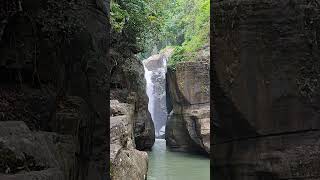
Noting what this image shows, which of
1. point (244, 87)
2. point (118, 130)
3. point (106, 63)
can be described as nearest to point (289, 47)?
point (244, 87)

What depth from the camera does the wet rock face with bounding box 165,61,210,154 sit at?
1911 centimetres

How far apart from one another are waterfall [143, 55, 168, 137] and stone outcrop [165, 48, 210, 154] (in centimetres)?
957

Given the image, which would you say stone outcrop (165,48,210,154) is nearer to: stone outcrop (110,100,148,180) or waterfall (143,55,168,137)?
stone outcrop (110,100,148,180)

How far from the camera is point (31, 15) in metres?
5.72

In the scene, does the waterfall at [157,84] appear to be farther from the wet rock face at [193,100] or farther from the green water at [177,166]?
the green water at [177,166]

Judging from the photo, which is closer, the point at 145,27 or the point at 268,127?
the point at 268,127

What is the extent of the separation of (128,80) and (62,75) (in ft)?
38.1

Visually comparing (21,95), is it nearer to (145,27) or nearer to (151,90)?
(145,27)

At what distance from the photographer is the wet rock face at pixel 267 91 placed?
533 cm

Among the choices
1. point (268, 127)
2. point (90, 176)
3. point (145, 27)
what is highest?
point (145, 27)

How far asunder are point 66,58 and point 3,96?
3.83 ft

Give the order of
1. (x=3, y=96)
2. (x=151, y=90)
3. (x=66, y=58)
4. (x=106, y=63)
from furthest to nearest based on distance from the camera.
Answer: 1. (x=151, y=90)
2. (x=106, y=63)
3. (x=66, y=58)
4. (x=3, y=96)

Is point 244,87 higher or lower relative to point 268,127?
higher

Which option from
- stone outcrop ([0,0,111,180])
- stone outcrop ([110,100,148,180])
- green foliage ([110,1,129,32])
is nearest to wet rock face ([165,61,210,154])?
green foliage ([110,1,129,32])
